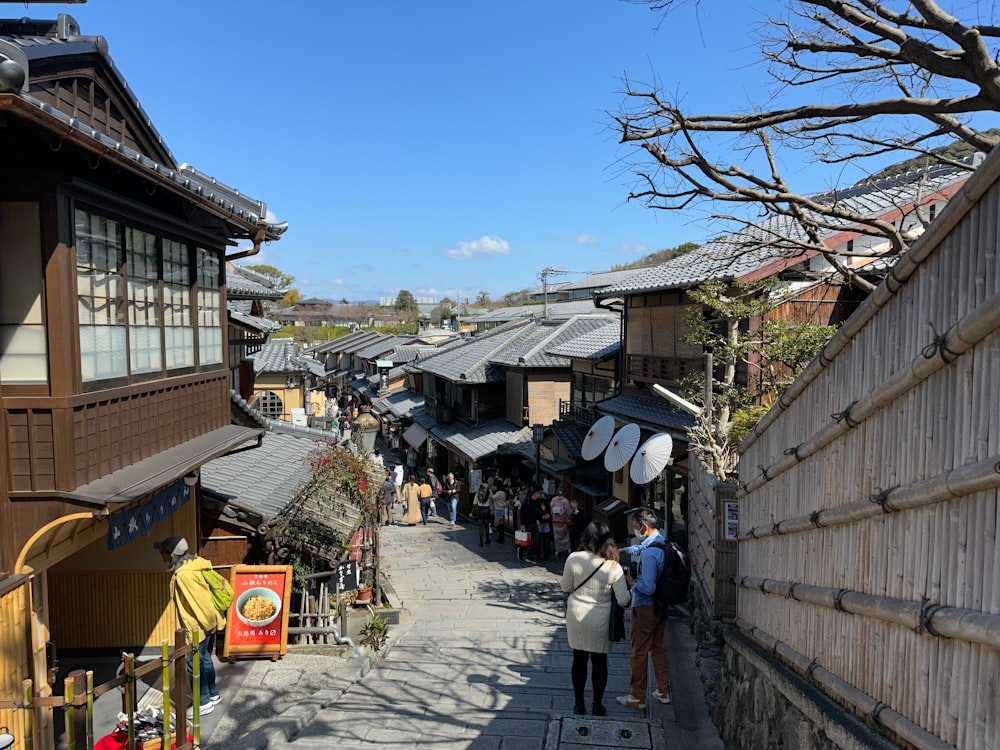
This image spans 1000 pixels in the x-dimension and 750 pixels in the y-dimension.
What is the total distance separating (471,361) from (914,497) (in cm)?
2793

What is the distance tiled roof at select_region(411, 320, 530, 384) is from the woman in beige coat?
2175 centimetres

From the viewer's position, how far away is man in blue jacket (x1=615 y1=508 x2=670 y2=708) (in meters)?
7.04

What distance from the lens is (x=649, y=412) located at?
1695cm

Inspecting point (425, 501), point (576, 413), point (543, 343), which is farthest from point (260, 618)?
point (543, 343)

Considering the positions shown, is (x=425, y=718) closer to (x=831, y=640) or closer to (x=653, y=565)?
(x=653, y=565)

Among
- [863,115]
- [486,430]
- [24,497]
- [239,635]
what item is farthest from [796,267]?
[486,430]

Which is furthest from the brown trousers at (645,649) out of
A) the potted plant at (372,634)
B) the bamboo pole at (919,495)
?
the potted plant at (372,634)

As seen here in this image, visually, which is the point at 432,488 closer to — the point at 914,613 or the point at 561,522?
the point at 561,522

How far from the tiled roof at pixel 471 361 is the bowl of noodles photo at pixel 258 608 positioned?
19.3 meters

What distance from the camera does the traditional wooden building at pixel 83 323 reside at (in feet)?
18.5

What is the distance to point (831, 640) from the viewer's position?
443cm

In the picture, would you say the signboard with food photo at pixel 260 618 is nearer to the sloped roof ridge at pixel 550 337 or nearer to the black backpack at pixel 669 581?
the black backpack at pixel 669 581

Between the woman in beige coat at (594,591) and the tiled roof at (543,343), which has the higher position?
the tiled roof at (543,343)

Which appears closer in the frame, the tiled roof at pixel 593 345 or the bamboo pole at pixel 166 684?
the bamboo pole at pixel 166 684
